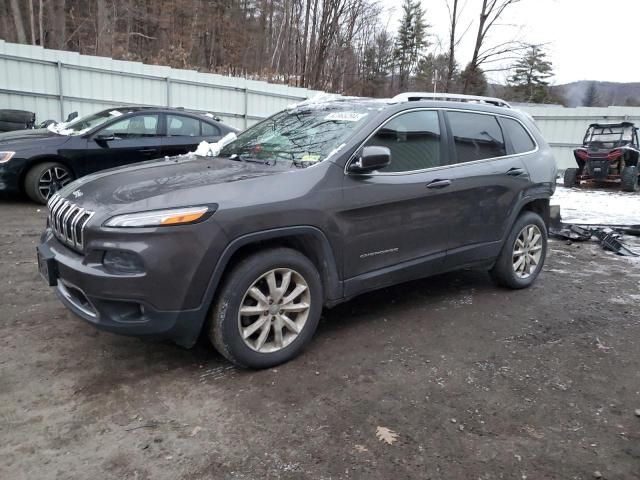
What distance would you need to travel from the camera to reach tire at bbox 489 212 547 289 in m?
4.81

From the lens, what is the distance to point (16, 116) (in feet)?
37.8

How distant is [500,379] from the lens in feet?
10.7

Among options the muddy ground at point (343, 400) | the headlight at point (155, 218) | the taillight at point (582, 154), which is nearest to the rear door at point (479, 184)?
the muddy ground at point (343, 400)

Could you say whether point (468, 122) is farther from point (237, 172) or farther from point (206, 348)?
point (206, 348)

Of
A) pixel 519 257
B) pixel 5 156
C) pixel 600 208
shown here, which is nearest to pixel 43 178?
pixel 5 156

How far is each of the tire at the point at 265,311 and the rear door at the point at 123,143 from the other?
5.68 m

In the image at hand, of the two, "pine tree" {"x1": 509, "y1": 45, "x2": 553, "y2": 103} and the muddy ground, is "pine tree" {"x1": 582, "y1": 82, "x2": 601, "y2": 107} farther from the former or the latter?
the muddy ground

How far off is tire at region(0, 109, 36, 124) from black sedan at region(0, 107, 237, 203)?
4294 millimetres

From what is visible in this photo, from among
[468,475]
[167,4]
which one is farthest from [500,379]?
[167,4]

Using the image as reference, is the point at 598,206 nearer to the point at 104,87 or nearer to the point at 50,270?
the point at 50,270

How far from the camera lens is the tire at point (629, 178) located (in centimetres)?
1341

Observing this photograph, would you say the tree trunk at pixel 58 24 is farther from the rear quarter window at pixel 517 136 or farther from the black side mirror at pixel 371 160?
the black side mirror at pixel 371 160

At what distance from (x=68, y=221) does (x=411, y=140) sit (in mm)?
2527

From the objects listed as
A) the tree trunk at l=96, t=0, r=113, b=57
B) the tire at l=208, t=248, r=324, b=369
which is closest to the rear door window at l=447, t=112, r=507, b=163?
the tire at l=208, t=248, r=324, b=369
